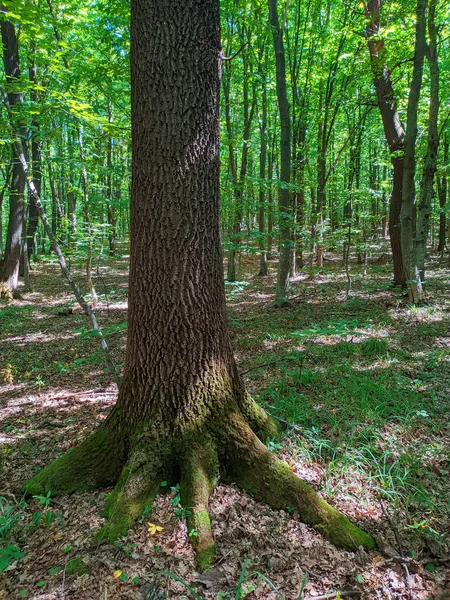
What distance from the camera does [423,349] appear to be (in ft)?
17.7

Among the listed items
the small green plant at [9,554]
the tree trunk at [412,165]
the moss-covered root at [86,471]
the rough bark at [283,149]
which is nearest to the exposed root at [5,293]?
the rough bark at [283,149]

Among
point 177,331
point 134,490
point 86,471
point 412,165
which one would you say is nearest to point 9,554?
point 86,471

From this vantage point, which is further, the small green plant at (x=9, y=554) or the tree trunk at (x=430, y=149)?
the tree trunk at (x=430, y=149)

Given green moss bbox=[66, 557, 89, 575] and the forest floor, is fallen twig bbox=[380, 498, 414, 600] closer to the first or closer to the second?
the forest floor

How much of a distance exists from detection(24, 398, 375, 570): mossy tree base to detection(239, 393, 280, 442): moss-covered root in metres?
0.07

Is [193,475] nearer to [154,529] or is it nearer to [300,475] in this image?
[154,529]

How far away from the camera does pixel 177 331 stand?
2.41 metres

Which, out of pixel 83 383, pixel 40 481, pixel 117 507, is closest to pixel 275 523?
pixel 117 507

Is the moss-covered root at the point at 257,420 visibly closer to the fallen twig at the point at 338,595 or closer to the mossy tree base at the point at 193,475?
the mossy tree base at the point at 193,475

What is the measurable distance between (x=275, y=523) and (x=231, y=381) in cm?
103

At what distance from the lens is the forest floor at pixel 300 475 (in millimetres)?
1904

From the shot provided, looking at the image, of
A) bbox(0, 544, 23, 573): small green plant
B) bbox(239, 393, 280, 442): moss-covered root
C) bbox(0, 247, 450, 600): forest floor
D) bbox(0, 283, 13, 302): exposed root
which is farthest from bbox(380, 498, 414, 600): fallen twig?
bbox(0, 283, 13, 302): exposed root

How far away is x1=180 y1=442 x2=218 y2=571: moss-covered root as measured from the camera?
6.73 feet

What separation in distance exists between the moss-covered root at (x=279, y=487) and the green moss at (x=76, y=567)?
1.10m
